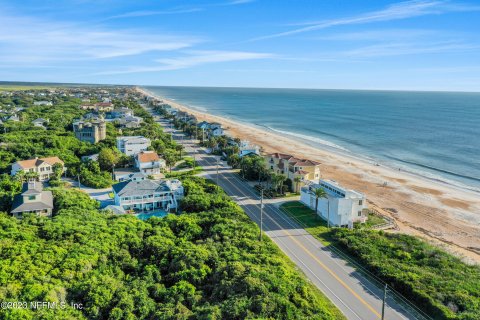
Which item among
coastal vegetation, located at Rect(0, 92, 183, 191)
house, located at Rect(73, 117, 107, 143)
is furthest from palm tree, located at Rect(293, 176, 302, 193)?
house, located at Rect(73, 117, 107, 143)

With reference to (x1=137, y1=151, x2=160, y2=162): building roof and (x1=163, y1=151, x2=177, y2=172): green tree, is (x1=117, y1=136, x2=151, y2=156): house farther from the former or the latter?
(x1=137, y1=151, x2=160, y2=162): building roof

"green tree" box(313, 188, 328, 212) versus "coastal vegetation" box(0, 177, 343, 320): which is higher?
"green tree" box(313, 188, 328, 212)

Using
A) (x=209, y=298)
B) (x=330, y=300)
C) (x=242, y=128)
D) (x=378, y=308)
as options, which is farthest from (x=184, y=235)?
(x=242, y=128)

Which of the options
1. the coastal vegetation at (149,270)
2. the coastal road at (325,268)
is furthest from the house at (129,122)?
the coastal vegetation at (149,270)

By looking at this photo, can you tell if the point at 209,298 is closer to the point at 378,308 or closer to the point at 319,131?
the point at 378,308

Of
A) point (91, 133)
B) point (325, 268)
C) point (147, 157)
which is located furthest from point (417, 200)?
point (91, 133)
